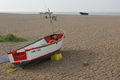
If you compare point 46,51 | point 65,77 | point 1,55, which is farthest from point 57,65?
point 1,55

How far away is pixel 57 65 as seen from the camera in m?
7.43

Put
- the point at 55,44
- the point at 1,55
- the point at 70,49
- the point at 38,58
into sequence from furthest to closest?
the point at 70,49 → the point at 1,55 → the point at 55,44 → the point at 38,58

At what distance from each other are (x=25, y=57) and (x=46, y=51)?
109 centimetres

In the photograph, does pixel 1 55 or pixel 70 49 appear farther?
pixel 70 49

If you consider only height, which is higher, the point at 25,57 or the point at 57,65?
the point at 25,57

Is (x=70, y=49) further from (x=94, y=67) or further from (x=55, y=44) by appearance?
(x=94, y=67)

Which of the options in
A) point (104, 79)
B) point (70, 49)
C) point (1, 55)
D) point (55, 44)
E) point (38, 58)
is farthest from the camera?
point (70, 49)

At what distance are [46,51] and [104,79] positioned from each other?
9.81 ft

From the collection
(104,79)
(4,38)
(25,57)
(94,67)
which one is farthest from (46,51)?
(4,38)

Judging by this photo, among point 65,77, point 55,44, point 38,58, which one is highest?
point 55,44

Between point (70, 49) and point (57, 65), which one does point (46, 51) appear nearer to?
point (57, 65)

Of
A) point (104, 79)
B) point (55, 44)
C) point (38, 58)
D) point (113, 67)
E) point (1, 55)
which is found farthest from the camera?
point (1, 55)

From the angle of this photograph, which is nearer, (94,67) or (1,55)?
(94,67)

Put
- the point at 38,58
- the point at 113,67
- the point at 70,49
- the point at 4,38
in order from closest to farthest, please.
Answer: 1. the point at 113,67
2. the point at 38,58
3. the point at 70,49
4. the point at 4,38
